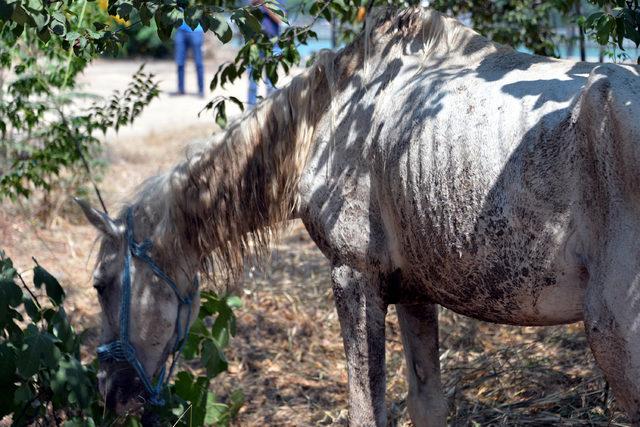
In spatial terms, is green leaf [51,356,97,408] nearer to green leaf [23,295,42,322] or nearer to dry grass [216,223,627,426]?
green leaf [23,295,42,322]

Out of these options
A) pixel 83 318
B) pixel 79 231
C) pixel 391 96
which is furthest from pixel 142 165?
pixel 391 96

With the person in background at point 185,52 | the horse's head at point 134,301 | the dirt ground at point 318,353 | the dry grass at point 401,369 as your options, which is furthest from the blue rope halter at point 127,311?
the person in background at point 185,52

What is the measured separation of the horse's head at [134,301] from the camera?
357cm

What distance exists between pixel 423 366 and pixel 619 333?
1.38 metres

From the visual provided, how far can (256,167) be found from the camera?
11.4 ft

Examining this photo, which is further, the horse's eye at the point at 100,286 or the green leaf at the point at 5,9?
the horse's eye at the point at 100,286

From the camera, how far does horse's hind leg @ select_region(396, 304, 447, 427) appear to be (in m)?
3.57

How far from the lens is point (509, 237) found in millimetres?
2527

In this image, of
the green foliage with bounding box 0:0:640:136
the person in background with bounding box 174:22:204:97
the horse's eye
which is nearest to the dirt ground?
the horse's eye

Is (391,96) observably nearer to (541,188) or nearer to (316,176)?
(316,176)

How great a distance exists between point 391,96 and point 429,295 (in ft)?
2.38

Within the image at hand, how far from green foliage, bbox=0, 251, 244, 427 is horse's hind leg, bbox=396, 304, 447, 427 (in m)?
0.96

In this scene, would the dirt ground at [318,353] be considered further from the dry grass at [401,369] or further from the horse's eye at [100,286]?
the horse's eye at [100,286]

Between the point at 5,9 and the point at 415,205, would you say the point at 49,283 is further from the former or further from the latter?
the point at 415,205
